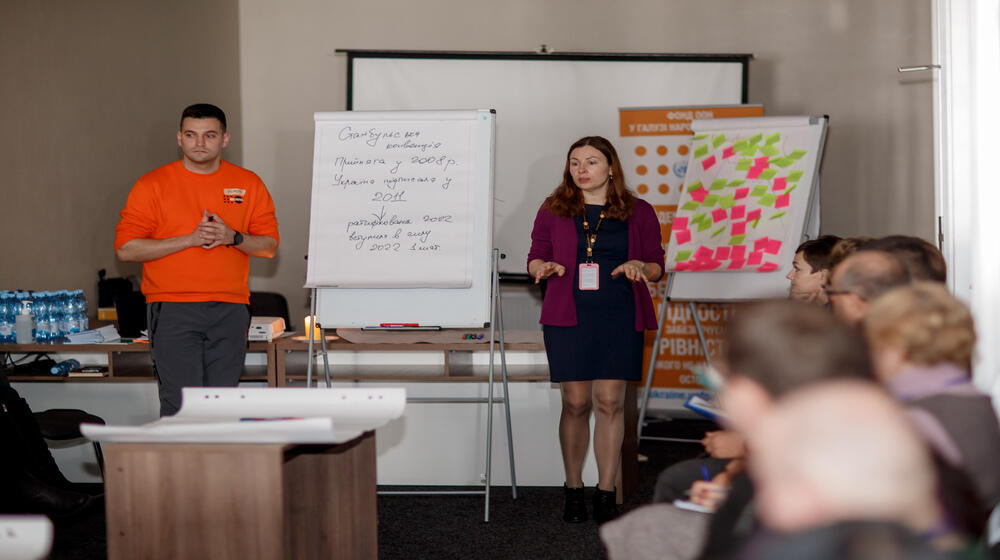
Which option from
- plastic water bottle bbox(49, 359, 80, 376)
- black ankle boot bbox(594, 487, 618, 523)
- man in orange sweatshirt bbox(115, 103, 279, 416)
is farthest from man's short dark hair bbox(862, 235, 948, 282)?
plastic water bottle bbox(49, 359, 80, 376)

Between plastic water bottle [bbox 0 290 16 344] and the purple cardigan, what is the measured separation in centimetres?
227

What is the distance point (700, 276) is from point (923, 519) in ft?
12.5

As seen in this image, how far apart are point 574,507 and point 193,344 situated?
1.53 meters

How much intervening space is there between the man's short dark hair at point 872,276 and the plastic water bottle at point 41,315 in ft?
11.4

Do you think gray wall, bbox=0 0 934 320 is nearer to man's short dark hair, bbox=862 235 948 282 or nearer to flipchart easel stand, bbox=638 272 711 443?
flipchart easel stand, bbox=638 272 711 443

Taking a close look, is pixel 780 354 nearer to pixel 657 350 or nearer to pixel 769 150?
pixel 657 350

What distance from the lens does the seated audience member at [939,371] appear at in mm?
1413

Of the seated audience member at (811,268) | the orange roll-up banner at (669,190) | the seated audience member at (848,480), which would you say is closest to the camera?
the seated audience member at (848,480)

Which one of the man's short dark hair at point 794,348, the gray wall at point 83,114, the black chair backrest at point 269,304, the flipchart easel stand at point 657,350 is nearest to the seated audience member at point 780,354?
the man's short dark hair at point 794,348

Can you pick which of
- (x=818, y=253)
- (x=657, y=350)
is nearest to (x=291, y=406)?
(x=818, y=253)

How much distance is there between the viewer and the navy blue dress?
3.41 m

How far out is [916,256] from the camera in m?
1.79

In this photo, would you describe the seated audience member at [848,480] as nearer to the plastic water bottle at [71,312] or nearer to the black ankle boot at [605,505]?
the black ankle boot at [605,505]

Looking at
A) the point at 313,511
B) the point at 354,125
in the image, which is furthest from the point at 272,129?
the point at 313,511
